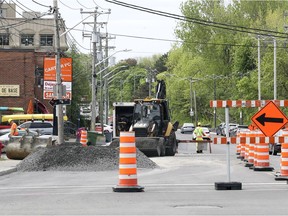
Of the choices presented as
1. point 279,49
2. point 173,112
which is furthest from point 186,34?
point 173,112

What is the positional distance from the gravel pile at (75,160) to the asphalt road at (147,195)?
1.27 metres

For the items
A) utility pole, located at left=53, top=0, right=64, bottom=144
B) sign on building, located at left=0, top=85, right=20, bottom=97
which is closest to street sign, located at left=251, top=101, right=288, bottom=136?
utility pole, located at left=53, top=0, right=64, bottom=144

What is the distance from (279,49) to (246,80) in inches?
347

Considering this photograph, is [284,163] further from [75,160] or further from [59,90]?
[59,90]

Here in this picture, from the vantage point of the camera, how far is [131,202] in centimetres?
1370

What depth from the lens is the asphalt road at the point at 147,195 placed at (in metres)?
12.4

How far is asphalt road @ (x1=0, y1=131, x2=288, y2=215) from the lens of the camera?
12375 millimetres

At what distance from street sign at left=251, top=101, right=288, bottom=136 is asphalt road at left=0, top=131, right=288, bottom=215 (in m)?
1.35

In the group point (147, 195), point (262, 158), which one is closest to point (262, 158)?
point (262, 158)

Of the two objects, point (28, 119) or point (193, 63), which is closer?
point (28, 119)

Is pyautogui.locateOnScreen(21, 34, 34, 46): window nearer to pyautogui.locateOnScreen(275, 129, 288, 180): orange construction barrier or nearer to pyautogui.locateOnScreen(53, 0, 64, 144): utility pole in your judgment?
pyautogui.locateOnScreen(53, 0, 64, 144): utility pole

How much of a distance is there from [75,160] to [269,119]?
28.7 feet

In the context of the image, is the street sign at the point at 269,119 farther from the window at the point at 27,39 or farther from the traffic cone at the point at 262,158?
the window at the point at 27,39

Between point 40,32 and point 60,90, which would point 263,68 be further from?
point 60,90
